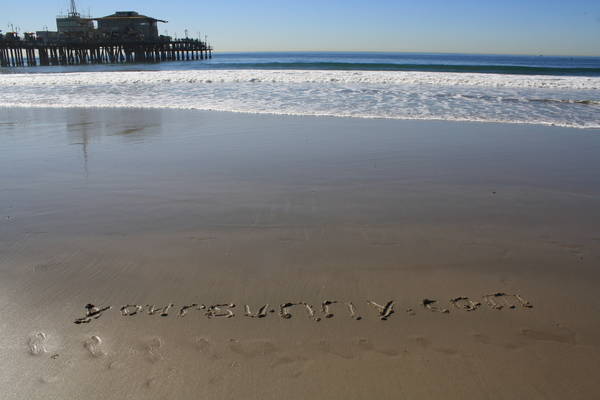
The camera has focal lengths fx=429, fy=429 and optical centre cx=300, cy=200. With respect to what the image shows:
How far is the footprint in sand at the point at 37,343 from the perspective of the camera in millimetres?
2082

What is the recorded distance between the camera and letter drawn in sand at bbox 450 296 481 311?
251cm

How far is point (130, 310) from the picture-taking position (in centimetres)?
245

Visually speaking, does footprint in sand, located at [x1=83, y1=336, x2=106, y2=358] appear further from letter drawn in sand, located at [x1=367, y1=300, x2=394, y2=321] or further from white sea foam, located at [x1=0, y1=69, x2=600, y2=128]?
white sea foam, located at [x1=0, y1=69, x2=600, y2=128]

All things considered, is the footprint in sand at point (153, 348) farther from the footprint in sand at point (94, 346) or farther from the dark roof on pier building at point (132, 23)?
the dark roof on pier building at point (132, 23)

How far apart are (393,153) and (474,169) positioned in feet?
3.82

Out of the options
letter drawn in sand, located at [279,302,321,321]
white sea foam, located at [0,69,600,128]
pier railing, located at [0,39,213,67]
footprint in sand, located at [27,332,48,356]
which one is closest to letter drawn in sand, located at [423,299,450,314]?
letter drawn in sand, located at [279,302,321,321]

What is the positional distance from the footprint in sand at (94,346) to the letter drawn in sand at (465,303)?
194 cm

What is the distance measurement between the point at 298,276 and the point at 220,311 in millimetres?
602

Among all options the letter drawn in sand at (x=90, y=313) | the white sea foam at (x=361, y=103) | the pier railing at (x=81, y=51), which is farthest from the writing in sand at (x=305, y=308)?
the pier railing at (x=81, y=51)

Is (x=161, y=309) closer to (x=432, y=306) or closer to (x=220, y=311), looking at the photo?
(x=220, y=311)

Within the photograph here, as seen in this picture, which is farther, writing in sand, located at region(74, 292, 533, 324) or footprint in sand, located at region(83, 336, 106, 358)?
writing in sand, located at region(74, 292, 533, 324)

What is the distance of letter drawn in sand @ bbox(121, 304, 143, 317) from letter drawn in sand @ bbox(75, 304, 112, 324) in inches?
3.8

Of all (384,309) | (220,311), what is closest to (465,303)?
(384,309)

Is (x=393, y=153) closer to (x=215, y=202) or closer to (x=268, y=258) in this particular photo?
(x=215, y=202)
